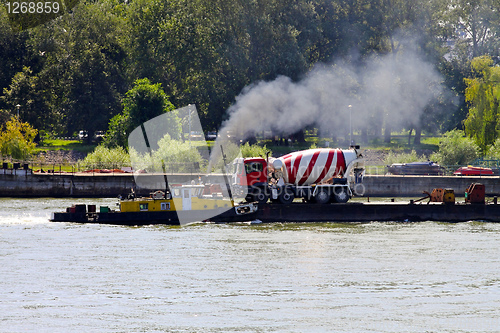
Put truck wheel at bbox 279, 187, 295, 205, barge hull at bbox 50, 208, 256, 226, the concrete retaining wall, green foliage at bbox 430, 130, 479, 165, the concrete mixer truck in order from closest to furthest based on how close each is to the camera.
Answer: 1. barge hull at bbox 50, 208, 256, 226
2. the concrete mixer truck
3. truck wheel at bbox 279, 187, 295, 205
4. the concrete retaining wall
5. green foliage at bbox 430, 130, 479, 165

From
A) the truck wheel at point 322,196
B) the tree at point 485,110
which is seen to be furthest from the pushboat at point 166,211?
the tree at point 485,110

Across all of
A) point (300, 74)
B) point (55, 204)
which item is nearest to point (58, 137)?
point (300, 74)

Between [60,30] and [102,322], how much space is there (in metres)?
101

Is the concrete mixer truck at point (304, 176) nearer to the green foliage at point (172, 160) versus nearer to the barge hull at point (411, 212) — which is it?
the barge hull at point (411, 212)

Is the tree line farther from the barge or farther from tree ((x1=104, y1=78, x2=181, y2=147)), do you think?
the barge

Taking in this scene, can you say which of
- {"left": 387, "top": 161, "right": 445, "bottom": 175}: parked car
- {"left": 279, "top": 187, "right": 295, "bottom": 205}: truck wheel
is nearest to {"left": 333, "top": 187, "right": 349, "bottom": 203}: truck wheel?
{"left": 279, "top": 187, "right": 295, "bottom": 205}: truck wheel

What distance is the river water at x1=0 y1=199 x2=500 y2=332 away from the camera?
90.7ft

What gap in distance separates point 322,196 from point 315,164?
8.16 ft

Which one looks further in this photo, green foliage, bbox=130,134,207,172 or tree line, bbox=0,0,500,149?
tree line, bbox=0,0,500,149

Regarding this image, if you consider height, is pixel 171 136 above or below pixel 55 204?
above

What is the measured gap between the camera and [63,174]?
78250 millimetres

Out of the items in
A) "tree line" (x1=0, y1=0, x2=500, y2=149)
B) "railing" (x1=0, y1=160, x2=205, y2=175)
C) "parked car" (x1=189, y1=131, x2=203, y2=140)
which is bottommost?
"railing" (x1=0, y1=160, x2=205, y2=175)

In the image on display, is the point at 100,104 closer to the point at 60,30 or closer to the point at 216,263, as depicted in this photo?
the point at 60,30

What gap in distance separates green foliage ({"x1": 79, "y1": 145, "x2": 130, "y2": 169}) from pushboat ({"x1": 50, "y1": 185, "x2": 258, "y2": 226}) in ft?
121
